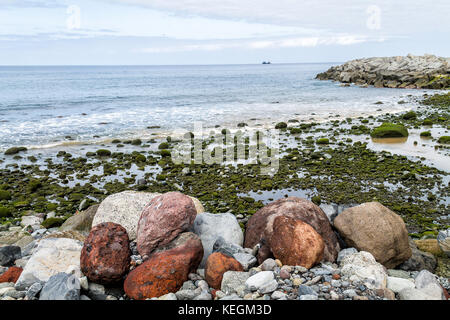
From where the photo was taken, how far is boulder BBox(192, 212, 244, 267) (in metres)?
6.82

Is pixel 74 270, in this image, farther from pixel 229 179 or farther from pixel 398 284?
pixel 229 179

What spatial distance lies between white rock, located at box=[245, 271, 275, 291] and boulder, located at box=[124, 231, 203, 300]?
1.05m

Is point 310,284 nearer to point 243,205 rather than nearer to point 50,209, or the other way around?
point 243,205

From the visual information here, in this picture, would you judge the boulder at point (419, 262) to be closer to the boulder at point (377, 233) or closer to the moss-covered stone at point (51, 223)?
the boulder at point (377, 233)

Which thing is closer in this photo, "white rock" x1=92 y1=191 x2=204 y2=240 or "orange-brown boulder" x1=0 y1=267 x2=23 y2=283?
"orange-brown boulder" x1=0 y1=267 x2=23 y2=283

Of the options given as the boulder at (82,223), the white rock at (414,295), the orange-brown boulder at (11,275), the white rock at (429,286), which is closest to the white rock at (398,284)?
the white rock at (429,286)

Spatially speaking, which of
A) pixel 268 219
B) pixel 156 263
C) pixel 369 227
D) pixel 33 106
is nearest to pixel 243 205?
pixel 268 219

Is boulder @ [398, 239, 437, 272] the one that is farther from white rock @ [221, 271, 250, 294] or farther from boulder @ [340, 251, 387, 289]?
white rock @ [221, 271, 250, 294]

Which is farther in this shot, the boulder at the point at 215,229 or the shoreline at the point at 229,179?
the shoreline at the point at 229,179

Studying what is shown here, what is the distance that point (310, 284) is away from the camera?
4992 millimetres

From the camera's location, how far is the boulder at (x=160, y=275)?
16.8ft

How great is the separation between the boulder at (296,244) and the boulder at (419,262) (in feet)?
7.20

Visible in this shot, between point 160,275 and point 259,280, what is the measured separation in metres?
1.45

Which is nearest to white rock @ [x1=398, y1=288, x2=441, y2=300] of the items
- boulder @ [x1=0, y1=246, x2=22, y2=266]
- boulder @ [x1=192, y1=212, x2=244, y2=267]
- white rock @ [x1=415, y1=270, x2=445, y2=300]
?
white rock @ [x1=415, y1=270, x2=445, y2=300]
